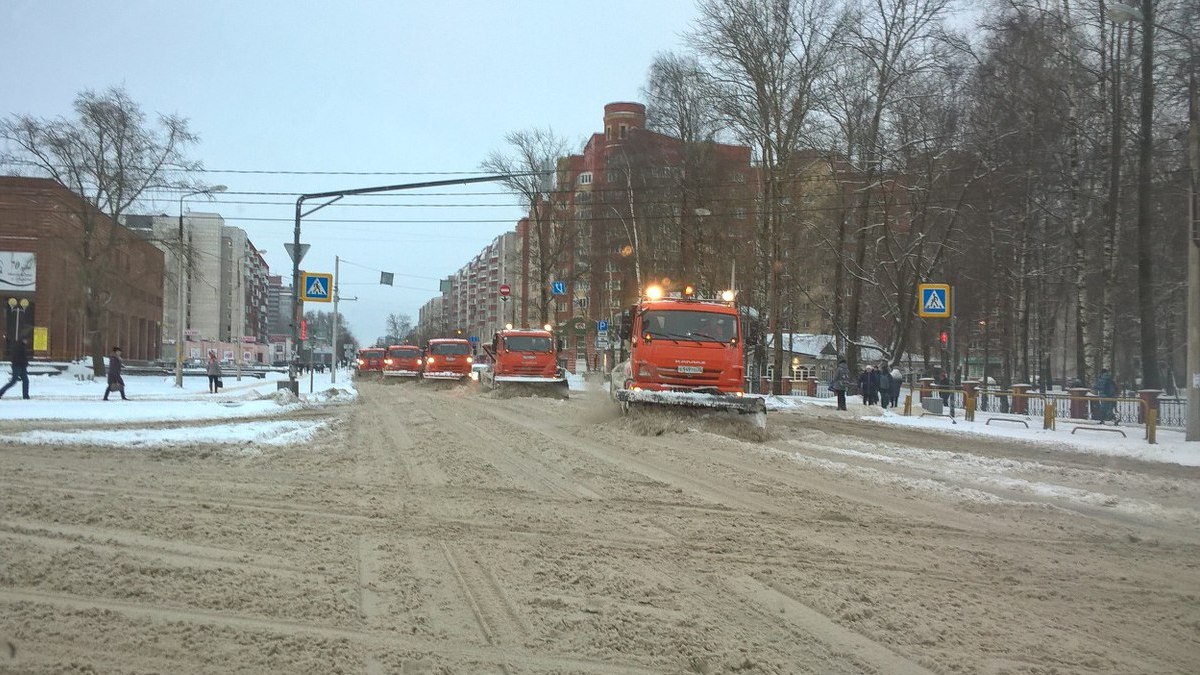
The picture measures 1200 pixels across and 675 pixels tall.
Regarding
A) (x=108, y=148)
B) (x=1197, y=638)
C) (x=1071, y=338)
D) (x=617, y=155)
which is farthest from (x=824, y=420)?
(x=1071, y=338)

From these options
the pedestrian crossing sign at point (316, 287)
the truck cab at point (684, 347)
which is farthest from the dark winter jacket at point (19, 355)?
the truck cab at point (684, 347)

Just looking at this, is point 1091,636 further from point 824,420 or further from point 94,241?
point 94,241

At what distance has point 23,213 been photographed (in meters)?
54.8

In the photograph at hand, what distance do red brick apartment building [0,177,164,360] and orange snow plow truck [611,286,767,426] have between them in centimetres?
3241

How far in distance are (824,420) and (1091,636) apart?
19.4 m

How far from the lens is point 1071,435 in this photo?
20453mm

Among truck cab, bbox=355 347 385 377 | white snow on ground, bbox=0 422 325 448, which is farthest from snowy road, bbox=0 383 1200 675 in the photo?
truck cab, bbox=355 347 385 377

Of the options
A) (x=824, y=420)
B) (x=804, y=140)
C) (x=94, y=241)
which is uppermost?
(x=804, y=140)

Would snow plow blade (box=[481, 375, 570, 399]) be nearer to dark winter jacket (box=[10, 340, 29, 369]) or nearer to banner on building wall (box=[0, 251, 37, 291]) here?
dark winter jacket (box=[10, 340, 29, 369])

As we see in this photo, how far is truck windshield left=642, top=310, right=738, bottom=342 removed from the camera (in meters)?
19.5

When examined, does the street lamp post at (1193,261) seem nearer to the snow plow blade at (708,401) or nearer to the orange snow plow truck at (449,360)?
the snow plow blade at (708,401)

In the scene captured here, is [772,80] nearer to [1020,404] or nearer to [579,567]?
[1020,404]

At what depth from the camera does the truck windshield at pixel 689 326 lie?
64.0 ft

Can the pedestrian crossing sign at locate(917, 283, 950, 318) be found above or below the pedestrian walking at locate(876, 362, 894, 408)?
above
